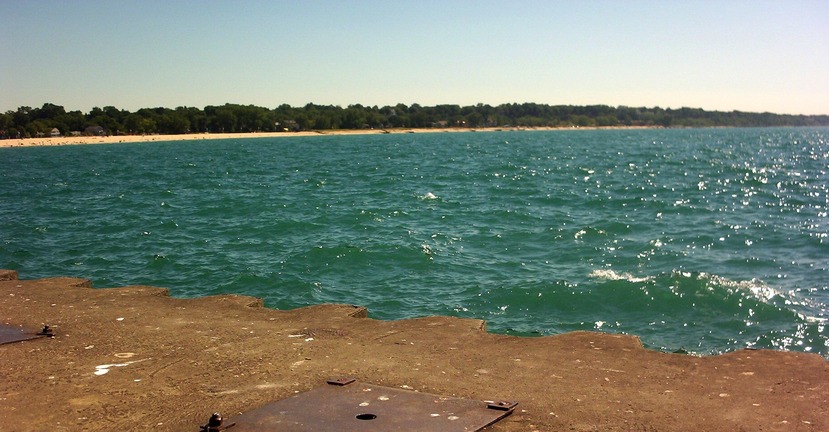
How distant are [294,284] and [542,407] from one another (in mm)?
9912

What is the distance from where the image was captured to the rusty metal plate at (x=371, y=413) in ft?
17.1

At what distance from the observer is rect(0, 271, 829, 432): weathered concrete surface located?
5.58 metres

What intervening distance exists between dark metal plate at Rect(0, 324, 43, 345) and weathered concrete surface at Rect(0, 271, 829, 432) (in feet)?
0.58

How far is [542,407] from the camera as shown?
5.71m

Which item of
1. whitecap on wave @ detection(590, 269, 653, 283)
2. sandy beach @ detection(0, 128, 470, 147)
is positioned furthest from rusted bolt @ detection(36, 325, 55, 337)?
sandy beach @ detection(0, 128, 470, 147)

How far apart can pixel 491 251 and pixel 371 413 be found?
13.1 meters

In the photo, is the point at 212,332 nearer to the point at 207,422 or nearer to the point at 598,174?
the point at 207,422

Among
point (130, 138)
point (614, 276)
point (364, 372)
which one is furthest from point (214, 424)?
point (130, 138)

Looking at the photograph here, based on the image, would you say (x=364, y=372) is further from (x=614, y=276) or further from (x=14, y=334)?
(x=614, y=276)

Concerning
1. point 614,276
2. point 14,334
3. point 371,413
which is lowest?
point 614,276

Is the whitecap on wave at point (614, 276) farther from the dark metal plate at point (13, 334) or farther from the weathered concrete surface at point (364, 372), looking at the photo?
the dark metal plate at point (13, 334)

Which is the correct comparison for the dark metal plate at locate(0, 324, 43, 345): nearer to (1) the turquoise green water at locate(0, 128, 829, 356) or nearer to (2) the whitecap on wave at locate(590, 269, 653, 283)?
(1) the turquoise green water at locate(0, 128, 829, 356)

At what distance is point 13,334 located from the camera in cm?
797

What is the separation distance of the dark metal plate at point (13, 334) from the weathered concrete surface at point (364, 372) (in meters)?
0.18
